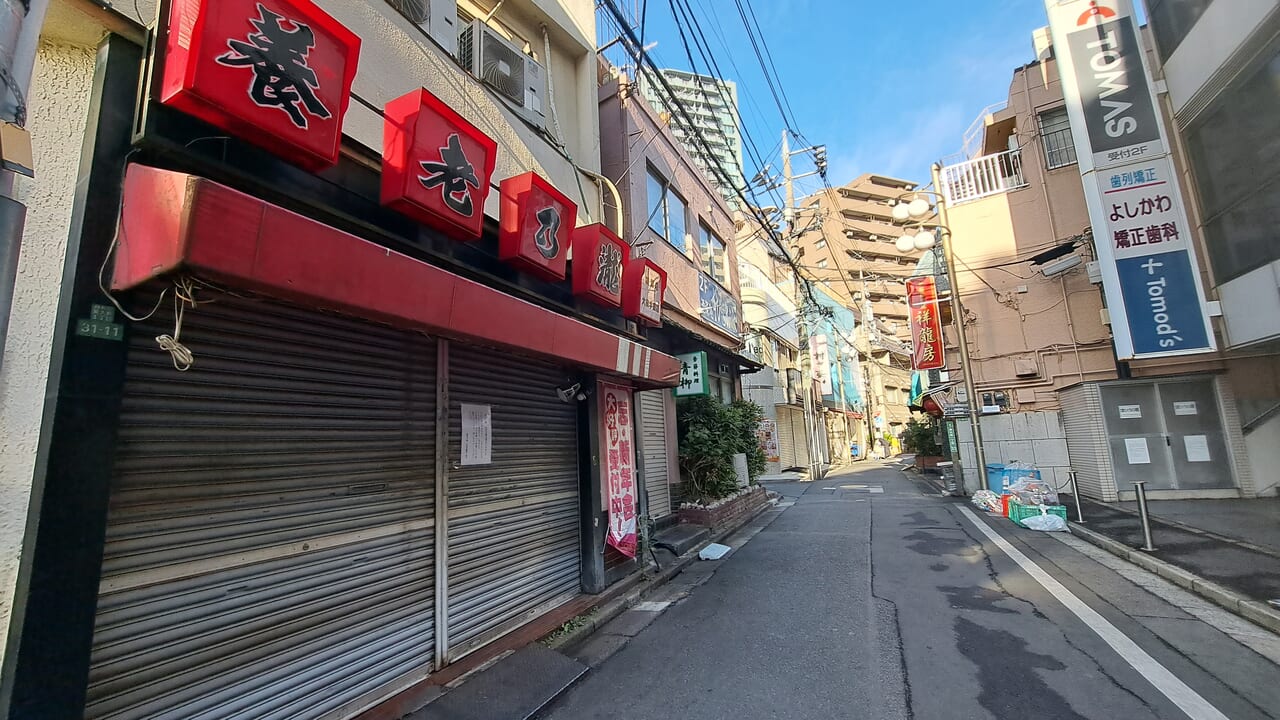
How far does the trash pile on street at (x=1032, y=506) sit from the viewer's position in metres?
9.65

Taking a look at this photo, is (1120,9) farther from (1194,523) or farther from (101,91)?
(101,91)

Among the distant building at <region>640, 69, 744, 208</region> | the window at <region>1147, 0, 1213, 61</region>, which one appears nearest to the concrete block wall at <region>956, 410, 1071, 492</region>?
the window at <region>1147, 0, 1213, 61</region>

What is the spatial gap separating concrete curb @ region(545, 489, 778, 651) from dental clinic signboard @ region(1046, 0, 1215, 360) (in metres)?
9.85

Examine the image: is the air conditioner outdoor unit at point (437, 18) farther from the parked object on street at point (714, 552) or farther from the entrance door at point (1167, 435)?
the entrance door at point (1167, 435)

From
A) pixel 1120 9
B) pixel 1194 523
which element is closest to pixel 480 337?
pixel 1194 523

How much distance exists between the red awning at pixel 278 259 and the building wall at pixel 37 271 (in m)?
0.37

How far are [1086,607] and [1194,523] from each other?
5946 millimetres

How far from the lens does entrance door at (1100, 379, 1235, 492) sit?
11594 millimetres

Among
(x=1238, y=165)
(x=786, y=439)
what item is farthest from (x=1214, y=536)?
(x=786, y=439)

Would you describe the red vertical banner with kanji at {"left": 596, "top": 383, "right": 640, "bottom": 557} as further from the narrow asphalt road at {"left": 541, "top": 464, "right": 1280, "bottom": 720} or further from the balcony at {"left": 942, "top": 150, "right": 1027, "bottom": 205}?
the balcony at {"left": 942, "top": 150, "right": 1027, "bottom": 205}

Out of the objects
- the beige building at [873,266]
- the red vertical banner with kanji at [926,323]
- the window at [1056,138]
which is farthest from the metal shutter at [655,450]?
the beige building at [873,266]

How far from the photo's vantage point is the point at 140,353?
2.96 meters

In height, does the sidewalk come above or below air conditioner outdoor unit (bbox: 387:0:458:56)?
below

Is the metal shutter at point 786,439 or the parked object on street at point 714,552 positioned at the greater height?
the metal shutter at point 786,439
